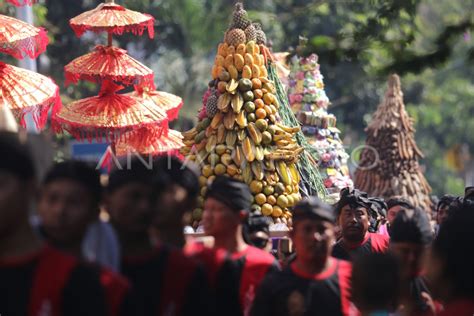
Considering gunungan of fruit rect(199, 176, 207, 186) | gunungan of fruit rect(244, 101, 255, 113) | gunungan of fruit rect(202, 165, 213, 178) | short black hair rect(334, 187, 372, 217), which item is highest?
gunungan of fruit rect(244, 101, 255, 113)

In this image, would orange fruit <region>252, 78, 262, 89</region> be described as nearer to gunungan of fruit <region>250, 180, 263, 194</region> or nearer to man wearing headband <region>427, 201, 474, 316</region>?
gunungan of fruit <region>250, 180, 263, 194</region>

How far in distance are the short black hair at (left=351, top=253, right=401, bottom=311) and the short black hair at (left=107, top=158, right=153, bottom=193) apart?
1.23m

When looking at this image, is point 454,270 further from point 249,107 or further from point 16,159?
point 249,107

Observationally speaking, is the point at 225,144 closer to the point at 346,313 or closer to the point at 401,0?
the point at 401,0

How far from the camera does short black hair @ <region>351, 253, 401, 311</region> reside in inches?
235

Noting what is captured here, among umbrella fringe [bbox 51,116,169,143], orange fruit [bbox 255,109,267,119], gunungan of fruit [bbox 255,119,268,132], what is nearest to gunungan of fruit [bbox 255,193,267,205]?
gunungan of fruit [bbox 255,119,268,132]

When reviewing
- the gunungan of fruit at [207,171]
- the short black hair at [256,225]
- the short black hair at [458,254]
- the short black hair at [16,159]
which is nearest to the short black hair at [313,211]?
the short black hair at [458,254]

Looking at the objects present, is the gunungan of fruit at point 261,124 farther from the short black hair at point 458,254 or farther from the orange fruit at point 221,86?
the short black hair at point 458,254

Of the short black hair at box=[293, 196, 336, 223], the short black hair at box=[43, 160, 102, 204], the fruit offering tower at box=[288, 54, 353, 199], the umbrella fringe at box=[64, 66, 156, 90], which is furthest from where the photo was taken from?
the fruit offering tower at box=[288, 54, 353, 199]

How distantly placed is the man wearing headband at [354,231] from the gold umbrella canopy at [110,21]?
10.3 feet

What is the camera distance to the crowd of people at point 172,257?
4867mm

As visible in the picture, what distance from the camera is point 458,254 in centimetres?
566

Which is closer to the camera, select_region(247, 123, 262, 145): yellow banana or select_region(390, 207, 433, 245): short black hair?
select_region(390, 207, 433, 245): short black hair

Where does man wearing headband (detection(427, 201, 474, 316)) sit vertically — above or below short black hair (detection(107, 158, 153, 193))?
below
